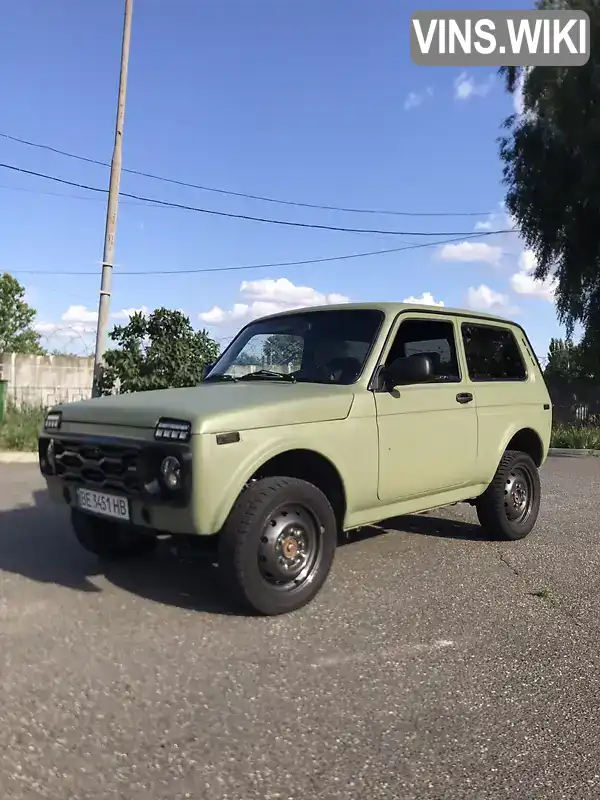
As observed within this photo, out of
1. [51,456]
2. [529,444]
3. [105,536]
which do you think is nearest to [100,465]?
[51,456]

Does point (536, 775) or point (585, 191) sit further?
point (585, 191)

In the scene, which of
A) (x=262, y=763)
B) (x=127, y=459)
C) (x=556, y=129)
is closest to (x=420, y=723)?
(x=262, y=763)

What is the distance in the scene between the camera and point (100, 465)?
4.26 metres

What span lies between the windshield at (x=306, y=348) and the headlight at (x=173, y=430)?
1.30 metres

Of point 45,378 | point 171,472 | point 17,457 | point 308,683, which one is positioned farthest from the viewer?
point 45,378

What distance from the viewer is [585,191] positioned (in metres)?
16.7

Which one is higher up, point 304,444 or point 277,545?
point 304,444

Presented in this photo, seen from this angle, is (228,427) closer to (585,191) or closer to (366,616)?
(366,616)

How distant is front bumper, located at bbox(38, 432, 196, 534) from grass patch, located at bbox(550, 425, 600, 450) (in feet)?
40.4

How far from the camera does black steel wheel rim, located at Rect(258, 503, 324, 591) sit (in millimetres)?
4094

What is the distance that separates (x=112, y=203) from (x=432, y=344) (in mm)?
10089

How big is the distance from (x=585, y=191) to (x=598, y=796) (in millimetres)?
16579

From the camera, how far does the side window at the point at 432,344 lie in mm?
5160

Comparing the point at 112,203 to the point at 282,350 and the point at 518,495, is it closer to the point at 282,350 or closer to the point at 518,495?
the point at 282,350
